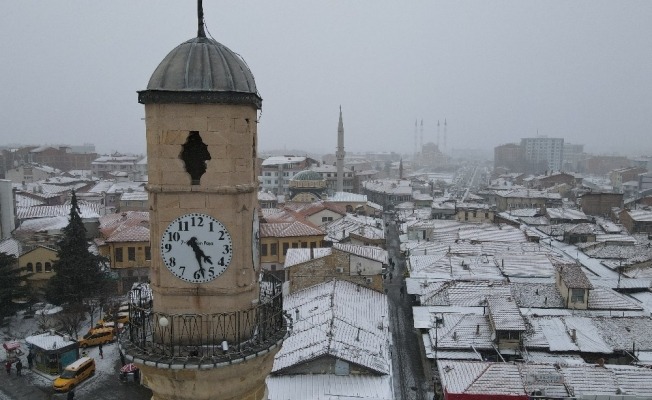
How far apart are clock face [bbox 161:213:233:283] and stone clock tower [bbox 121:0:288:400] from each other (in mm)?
11

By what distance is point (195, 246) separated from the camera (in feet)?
18.6

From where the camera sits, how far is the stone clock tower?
18.3 feet

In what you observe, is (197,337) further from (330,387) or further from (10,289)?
(10,289)

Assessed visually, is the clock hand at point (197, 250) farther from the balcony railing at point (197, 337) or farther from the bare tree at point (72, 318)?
the bare tree at point (72, 318)

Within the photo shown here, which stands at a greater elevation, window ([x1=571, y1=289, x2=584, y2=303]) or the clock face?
the clock face

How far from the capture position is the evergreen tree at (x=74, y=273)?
2534 centimetres

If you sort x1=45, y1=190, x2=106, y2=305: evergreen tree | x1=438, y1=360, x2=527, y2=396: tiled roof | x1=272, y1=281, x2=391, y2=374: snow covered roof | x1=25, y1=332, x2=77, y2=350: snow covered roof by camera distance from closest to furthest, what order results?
x1=438, y1=360, x2=527, y2=396: tiled roof
x1=272, y1=281, x2=391, y2=374: snow covered roof
x1=25, y1=332, x2=77, y2=350: snow covered roof
x1=45, y1=190, x2=106, y2=305: evergreen tree

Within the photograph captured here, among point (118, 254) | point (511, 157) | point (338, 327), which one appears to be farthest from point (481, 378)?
point (511, 157)

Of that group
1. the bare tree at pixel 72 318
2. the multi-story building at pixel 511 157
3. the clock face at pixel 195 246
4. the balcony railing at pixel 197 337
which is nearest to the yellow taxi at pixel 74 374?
the bare tree at pixel 72 318

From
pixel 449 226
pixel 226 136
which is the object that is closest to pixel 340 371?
pixel 226 136

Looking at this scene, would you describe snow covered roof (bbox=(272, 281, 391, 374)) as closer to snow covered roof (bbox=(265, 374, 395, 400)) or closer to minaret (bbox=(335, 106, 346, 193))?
snow covered roof (bbox=(265, 374, 395, 400))

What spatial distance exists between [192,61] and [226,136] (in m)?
0.89

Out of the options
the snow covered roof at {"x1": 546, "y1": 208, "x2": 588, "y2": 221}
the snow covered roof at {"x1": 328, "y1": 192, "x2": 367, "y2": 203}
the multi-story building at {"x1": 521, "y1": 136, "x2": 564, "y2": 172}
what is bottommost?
the snow covered roof at {"x1": 546, "y1": 208, "x2": 588, "y2": 221}

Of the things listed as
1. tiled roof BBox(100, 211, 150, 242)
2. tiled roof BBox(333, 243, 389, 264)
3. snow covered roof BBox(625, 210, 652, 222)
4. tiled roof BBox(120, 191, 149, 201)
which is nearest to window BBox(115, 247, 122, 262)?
tiled roof BBox(100, 211, 150, 242)
